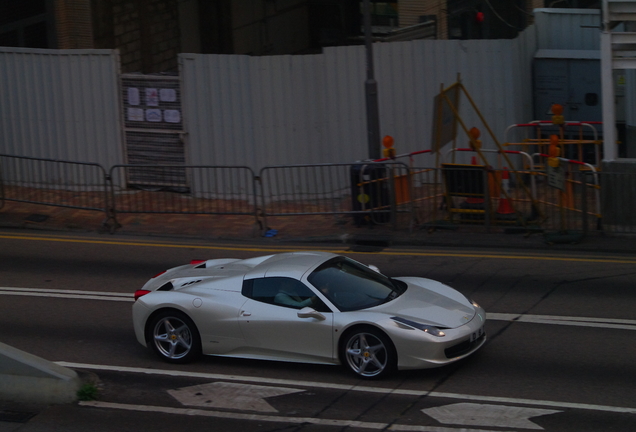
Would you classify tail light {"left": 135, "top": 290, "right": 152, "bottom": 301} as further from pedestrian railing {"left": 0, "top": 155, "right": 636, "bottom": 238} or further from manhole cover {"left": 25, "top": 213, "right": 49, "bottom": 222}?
manhole cover {"left": 25, "top": 213, "right": 49, "bottom": 222}

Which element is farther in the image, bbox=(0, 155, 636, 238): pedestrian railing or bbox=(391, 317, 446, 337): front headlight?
bbox=(0, 155, 636, 238): pedestrian railing

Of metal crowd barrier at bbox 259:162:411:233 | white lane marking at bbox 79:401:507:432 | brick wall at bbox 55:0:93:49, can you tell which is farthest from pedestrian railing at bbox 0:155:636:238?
white lane marking at bbox 79:401:507:432

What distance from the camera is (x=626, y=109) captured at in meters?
16.9

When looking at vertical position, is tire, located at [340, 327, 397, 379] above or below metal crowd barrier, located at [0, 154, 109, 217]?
below

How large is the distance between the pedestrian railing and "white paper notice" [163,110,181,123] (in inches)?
41.8

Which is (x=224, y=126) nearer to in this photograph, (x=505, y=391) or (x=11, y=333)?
(x=11, y=333)

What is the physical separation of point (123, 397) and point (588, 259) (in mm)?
7463

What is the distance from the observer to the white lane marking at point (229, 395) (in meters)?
7.01

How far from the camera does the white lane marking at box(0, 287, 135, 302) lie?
1044 cm

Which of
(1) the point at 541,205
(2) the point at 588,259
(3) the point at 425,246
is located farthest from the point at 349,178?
(2) the point at 588,259

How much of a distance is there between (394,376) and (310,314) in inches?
39.9

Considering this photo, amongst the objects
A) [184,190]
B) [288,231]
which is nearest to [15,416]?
[288,231]

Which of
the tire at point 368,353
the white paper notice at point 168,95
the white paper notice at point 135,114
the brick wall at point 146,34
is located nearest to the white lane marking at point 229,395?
the tire at point 368,353

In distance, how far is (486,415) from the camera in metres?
6.59
